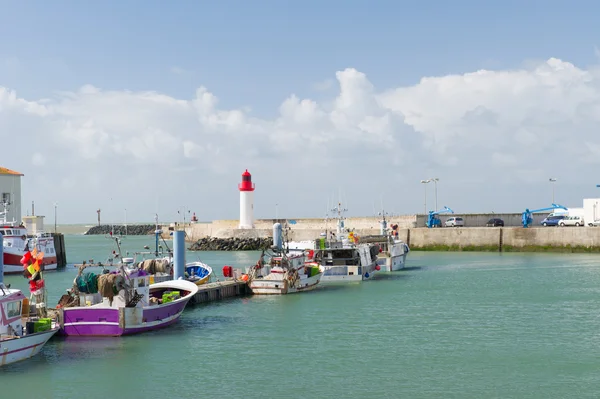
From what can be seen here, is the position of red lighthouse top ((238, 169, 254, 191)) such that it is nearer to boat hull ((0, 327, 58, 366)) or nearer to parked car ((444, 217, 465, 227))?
parked car ((444, 217, 465, 227))

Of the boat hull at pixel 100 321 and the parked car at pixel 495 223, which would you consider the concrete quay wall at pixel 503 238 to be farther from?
the boat hull at pixel 100 321

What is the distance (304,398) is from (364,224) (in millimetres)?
68095

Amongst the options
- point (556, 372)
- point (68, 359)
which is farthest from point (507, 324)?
point (68, 359)

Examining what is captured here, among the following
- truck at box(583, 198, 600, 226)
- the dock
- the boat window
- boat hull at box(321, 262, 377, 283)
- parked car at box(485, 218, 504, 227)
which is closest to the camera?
the boat window

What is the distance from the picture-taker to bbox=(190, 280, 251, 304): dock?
36.0 m

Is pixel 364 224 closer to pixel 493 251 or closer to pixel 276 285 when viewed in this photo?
pixel 493 251

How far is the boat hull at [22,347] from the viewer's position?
20.9 m

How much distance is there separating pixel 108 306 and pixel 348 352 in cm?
882

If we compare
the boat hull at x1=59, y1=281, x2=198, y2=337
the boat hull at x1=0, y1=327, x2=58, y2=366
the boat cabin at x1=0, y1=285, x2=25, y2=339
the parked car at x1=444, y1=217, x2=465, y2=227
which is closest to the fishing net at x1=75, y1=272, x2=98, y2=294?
the boat hull at x1=59, y1=281, x2=198, y2=337

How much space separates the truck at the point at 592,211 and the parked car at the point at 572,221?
928 mm

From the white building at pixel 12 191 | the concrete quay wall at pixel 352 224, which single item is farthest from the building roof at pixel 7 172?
the concrete quay wall at pixel 352 224

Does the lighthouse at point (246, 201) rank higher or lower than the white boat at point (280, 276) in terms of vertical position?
higher

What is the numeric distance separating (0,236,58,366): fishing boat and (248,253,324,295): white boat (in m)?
16.3

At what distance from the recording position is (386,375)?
2053cm
